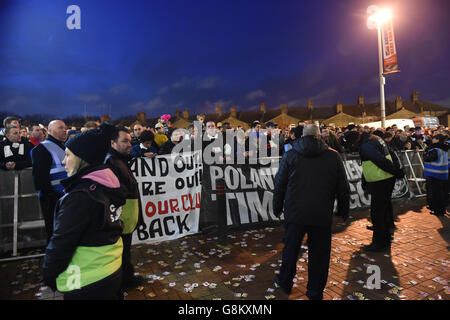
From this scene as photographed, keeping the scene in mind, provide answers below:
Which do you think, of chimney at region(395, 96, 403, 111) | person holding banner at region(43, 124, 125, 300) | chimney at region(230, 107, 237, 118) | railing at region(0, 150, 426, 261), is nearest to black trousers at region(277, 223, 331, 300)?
person holding banner at region(43, 124, 125, 300)

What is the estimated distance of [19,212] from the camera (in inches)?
220

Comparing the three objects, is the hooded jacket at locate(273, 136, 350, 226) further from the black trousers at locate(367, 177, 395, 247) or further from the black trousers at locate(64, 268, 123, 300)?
the black trousers at locate(64, 268, 123, 300)

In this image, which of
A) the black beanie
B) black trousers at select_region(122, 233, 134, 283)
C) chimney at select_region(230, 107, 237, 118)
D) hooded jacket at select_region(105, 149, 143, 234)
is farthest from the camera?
chimney at select_region(230, 107, 237, 118)

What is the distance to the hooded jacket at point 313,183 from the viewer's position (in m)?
3.44

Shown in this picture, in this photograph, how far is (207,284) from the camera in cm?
411

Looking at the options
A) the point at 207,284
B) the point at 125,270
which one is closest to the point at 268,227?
the point at 207,284

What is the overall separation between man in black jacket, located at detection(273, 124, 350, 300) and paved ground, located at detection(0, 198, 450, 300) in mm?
549

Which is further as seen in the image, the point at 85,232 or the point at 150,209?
the point at 150,209

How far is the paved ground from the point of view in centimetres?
383

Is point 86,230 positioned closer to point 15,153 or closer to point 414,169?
point 15,153

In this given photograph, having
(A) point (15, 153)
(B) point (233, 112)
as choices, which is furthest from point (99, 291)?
(B) point (233, 112)

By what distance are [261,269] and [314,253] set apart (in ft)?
4.29
